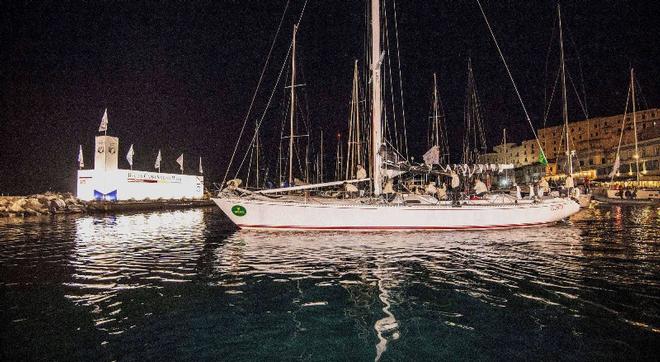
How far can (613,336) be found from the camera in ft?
20.4

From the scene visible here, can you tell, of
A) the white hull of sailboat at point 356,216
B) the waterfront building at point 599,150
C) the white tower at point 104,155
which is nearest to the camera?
the white hull of sailboat at point 356,216

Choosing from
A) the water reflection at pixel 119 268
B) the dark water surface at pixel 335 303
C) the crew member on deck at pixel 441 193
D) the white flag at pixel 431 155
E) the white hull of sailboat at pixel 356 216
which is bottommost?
the dark water surface at pixel 335 303

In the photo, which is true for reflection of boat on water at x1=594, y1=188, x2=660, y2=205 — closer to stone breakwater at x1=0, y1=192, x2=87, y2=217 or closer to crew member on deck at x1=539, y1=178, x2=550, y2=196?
crew member on deck at x1=539, y1=178, x2=550, y2=196

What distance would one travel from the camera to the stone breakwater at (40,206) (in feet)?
136

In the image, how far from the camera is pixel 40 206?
4519cm

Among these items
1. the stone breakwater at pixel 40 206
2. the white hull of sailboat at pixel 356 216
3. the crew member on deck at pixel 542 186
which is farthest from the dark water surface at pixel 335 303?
the stone breakwater at pixel 40 206

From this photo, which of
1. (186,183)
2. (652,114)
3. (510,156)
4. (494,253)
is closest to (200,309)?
(494,253)

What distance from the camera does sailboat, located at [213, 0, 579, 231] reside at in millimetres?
20828

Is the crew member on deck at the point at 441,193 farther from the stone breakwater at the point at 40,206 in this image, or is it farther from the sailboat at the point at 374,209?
the stone breakwater at the point at 40,206

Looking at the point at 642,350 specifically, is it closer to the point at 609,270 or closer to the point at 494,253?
the point at 609,270

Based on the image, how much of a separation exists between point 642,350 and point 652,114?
11808 centimetres

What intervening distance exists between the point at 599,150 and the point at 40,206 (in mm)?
110972

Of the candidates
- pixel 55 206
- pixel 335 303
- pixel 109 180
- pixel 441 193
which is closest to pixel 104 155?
pixel 109 180

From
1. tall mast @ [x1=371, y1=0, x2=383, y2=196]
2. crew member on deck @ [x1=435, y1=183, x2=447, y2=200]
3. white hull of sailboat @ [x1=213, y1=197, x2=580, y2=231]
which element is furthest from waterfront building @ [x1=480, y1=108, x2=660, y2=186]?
tall mast @ [x1=371, y1=0, x2=383, y2=196]
